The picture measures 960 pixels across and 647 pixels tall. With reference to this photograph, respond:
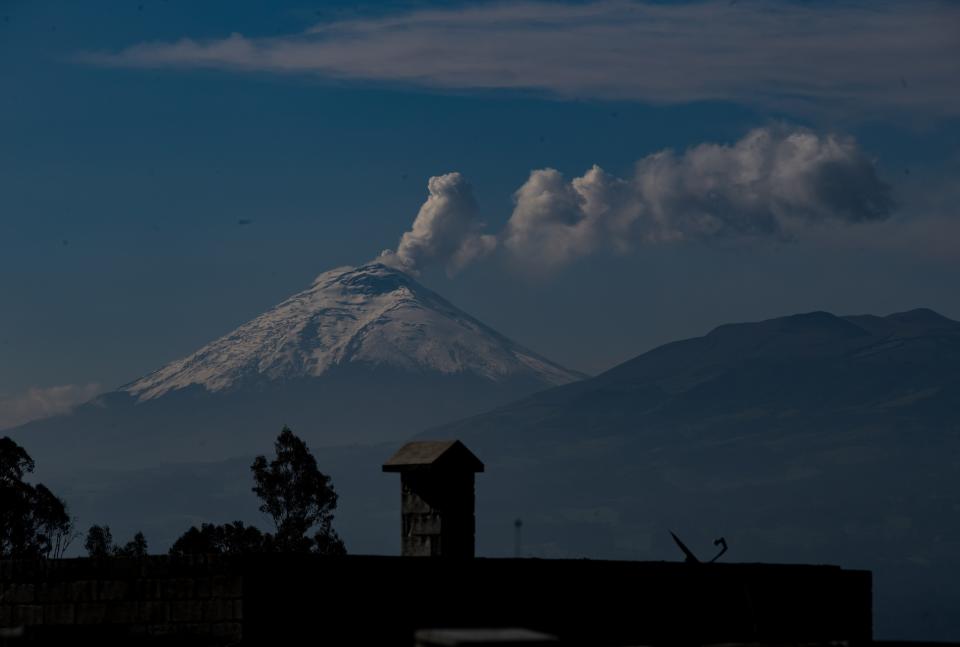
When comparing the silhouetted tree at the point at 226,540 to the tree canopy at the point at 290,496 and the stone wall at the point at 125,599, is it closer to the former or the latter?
the tree canopy at the point at 290,496

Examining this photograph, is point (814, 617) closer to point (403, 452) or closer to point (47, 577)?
point (403, 452)

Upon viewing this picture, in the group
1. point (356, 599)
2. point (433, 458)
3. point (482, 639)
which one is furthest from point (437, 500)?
point (482, 639)

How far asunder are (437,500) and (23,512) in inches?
2323

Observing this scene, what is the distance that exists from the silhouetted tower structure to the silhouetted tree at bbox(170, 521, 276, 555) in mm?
57696

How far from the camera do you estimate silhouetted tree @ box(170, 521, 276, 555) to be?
89812 millimetres

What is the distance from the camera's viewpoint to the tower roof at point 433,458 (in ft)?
99.8

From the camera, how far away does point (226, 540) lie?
94.6 meters

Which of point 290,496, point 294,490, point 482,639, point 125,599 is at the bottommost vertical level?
point 482,639

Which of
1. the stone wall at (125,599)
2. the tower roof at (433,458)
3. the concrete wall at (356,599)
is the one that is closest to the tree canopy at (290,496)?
the tower roof at (433,458)

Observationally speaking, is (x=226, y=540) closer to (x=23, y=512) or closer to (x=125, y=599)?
(x=23, y=512)

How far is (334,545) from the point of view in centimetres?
9088

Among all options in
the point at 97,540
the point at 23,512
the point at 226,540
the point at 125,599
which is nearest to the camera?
the point at 125,599

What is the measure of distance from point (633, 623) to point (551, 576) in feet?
6.16

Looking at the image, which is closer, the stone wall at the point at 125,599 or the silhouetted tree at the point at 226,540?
the stone wall at the point at 125,599
